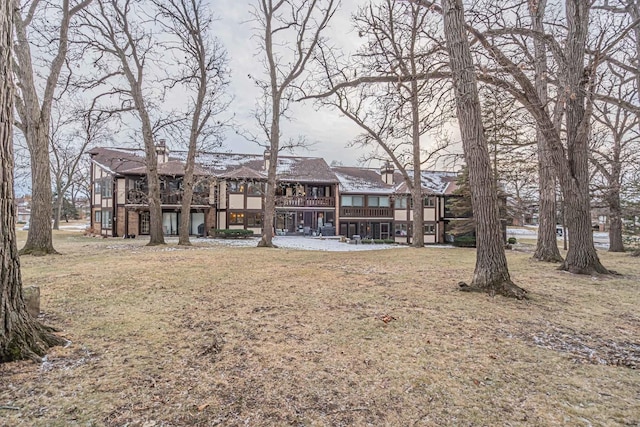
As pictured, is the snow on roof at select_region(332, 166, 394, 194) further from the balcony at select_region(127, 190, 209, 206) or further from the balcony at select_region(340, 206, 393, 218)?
the balcony at select_region(127, 190, 209, 206)

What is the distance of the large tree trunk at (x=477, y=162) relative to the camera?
5922mm

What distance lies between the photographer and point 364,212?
101 feet

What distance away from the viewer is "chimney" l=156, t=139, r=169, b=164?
2634cm

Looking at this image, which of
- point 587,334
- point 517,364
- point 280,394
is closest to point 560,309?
point 587,334

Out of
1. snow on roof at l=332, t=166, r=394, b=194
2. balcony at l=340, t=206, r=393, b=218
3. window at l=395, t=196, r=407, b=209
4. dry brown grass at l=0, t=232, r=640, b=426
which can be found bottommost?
dry brown grass at l=0, t=232, r=640, b=426

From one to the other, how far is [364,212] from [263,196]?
31.0ft

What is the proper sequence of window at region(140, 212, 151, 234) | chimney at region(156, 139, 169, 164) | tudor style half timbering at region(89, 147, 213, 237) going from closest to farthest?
1. tudor style half timbering at region(89, 147, 213, 237)
2. window at region(140, 212, 151, 234)
3. chimney at region(156, 139, 169, 164)

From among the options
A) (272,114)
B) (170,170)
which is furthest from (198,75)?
(170,170)

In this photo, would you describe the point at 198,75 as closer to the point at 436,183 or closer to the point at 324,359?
the point at 324,359

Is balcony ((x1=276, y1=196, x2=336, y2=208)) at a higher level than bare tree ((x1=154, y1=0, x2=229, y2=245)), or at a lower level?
lower

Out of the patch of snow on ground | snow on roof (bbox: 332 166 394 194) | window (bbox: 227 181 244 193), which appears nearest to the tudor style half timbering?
window (bbox: 227 181 244 193)

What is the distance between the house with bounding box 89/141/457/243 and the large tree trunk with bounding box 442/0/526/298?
20.8 m

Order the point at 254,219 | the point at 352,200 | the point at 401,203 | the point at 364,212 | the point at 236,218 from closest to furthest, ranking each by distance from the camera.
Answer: the point at 236,218 → the point at 254,219 → the point at 364,212 → the point at 352,200 → the point at 401,203

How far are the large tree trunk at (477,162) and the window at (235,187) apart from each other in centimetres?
2381
